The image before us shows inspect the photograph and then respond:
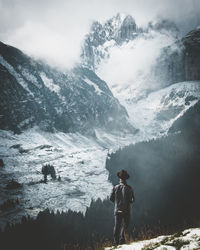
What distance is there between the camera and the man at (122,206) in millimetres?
9789

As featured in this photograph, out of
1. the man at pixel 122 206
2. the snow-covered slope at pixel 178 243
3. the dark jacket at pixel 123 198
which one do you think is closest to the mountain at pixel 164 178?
the man at pixel 122 206

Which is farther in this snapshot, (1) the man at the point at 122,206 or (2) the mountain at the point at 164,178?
(2) the mountain at the point at 164,178

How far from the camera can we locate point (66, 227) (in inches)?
2699

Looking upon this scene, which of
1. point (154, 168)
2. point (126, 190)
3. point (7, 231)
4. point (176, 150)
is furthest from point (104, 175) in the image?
point (126, 190)

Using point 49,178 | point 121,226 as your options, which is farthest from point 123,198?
point 49,178

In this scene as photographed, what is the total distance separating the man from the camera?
9.79 metres

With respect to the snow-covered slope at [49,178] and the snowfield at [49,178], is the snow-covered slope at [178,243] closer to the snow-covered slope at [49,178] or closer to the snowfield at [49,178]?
the snowfield at [49,178]

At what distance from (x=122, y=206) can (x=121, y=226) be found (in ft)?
3.07

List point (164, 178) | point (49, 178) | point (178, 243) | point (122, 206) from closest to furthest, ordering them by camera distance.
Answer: point (178, 243)
point (122, 206)
point (164, 178)
point (49, 178)

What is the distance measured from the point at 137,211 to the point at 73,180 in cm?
5473

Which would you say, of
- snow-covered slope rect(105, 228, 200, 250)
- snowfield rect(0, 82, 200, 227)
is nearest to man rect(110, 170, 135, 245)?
snow-covered slope rect(105, 228, 200, 250)

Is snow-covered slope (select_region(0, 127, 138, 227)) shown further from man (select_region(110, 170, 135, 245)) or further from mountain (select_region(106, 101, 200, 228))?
man (select_region(110, 170, 135, 245))

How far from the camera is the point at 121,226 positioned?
9961 mm

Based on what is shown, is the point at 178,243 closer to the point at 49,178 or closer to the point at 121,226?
the point at 121,226
